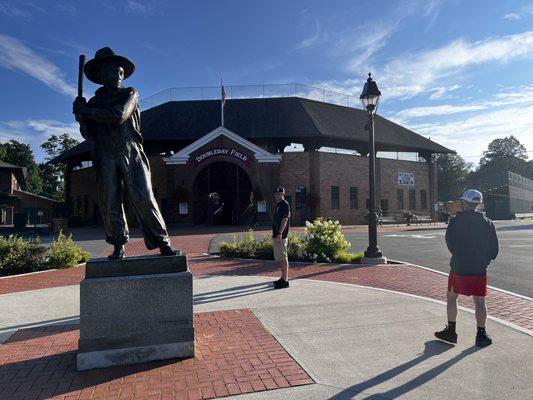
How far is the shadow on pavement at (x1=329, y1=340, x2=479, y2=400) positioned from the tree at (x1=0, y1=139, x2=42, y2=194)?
85517mm

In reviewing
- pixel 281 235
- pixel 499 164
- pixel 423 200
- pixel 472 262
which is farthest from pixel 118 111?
pixel 499 164

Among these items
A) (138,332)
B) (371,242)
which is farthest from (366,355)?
(371,242)

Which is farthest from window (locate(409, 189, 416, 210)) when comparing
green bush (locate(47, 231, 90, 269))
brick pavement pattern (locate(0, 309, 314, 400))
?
brick pavement pattern (locate(0, 309, 314, 400))

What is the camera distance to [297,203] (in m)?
30.4

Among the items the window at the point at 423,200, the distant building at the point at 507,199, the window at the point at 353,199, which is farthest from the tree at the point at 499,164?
the window at the point at 353,199

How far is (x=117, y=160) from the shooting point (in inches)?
175

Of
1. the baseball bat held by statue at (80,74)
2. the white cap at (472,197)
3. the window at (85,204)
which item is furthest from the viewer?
the window at (85,204)

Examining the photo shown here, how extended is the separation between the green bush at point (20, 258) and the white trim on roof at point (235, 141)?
1895 centimetres

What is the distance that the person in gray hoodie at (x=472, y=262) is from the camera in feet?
14.8

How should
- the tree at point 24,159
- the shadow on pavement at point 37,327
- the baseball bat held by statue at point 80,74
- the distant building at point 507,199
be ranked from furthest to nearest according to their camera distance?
the tree at point 24,159
the distant building at point 507,199
the shadow on pavement at point 37,327
the baseball bat held by statue at point 80,74

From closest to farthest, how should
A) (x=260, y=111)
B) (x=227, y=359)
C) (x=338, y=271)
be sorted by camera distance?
(x=227, y=359) < (x=338, y=271) < (x=260, y=111)

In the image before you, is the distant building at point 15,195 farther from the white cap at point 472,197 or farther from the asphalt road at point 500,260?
the white cap at point 472,197

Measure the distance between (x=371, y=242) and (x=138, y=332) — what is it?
808 centimetres

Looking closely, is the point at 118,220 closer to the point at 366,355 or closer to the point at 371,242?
the point at 366,355
